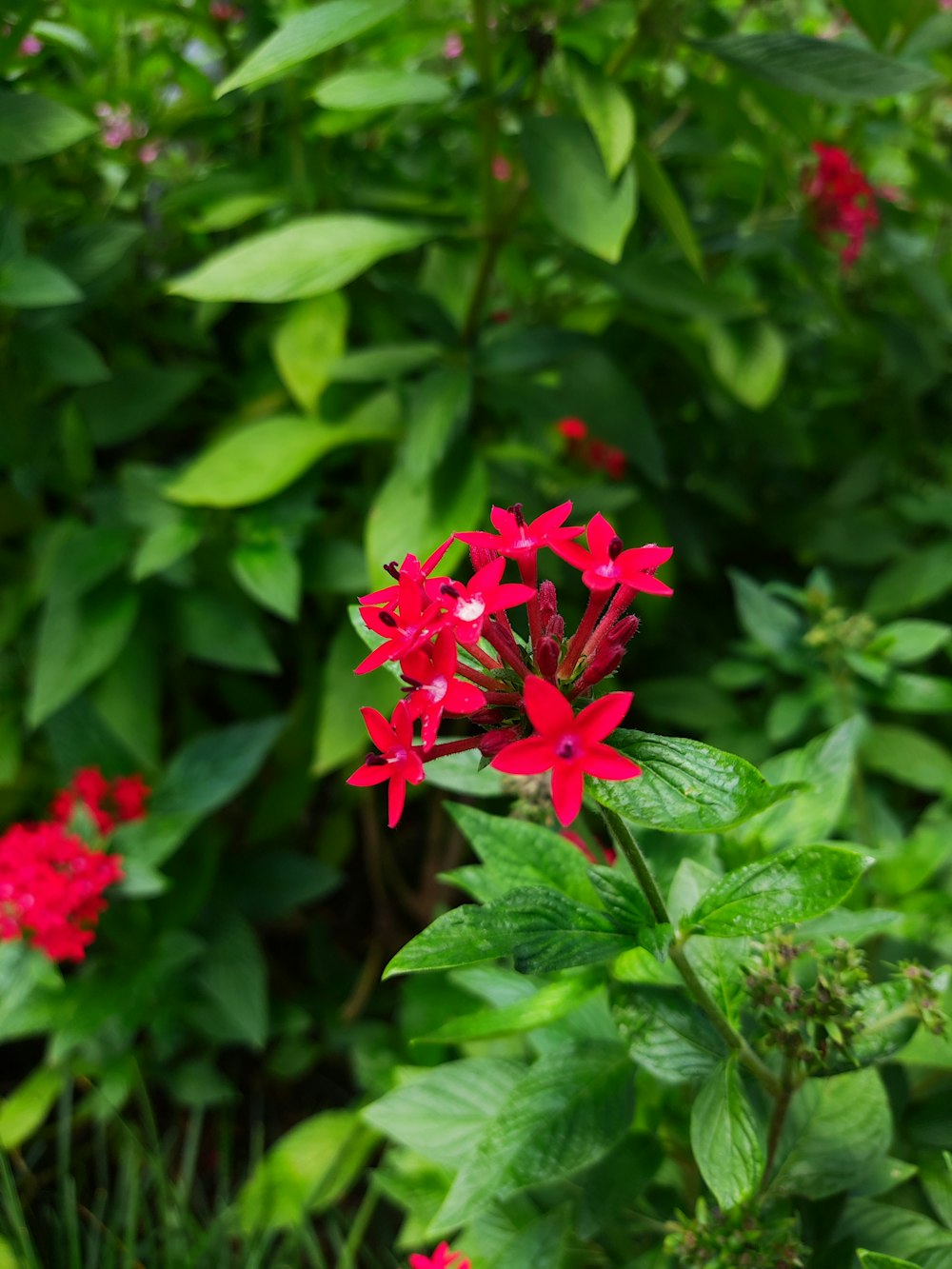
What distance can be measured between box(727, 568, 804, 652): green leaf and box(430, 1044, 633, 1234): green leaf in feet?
1.89

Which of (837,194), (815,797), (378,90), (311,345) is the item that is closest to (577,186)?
(378,90)

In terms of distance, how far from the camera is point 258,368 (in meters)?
1.33

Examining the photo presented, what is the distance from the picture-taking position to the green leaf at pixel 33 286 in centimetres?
95

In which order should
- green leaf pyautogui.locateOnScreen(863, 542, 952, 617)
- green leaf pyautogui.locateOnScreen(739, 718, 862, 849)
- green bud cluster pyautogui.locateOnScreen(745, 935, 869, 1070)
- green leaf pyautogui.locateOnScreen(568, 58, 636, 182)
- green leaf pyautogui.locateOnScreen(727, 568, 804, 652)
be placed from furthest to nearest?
green leaf pyautogui.locateOnScreen(863, 542, 952, 617) < green leaf pyautogui.locateOnScreen(727, 568, 804, 652) < green leaf pyautogui.locateOnScreen(568, 58, 636, 182) < green leaf pyautogui.locateOnScreen(739, 718, 862, 849) < green bud cluster pyautogui.locateOnScreen(745, 935, 869, 1070)

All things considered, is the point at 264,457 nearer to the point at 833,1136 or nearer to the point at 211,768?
the point at 211,768

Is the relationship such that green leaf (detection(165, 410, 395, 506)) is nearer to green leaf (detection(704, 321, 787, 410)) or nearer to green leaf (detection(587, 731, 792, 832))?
green leaf (detection(704, 321, 787, 410))

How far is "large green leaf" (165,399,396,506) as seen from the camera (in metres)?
1.08

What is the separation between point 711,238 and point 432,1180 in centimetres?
115

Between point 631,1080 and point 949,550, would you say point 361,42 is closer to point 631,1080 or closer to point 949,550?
point 949,550

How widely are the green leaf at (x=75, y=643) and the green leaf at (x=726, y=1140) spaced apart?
85cm

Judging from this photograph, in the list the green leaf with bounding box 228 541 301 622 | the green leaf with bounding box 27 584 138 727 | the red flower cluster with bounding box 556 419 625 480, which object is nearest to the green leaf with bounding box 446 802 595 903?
the green leaf with bounding box 228 541 301 622

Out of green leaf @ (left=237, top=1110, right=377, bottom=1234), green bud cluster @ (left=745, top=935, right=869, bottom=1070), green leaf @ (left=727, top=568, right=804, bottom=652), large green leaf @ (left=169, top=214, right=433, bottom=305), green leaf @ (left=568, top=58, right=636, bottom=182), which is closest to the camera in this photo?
green bud cluster @ (left=745, top=935, right=869, bottom=1070)

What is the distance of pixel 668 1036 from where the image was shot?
0.58 m

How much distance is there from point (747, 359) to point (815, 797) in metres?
0.71
